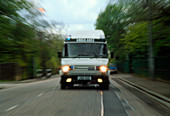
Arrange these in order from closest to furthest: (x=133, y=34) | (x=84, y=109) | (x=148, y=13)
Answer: (x=84, y=109) → (x=148, y=13) → (x=133, y=34)

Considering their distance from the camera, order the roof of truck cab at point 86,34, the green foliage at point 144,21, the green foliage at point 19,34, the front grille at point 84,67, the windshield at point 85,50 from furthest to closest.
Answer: the green foliage at point 19,34, the green foliage at point 144,21, the roof of truck cab at point 86,34, the windshield at point 85,50, the front grille at point 84,67

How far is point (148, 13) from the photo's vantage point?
13.6 m

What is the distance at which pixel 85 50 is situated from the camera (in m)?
10.6

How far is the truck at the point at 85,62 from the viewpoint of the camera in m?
10.2

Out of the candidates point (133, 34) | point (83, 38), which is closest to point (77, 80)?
point (83, 38)

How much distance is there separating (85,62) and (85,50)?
73 centimetres

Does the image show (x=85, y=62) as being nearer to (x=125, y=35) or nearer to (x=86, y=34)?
(x=86, y=34)

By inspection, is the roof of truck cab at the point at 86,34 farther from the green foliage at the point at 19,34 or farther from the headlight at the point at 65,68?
the green foliage at the point at 19,34

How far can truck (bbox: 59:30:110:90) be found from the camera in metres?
10.2

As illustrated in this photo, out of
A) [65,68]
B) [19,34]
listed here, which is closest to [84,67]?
[65,68]

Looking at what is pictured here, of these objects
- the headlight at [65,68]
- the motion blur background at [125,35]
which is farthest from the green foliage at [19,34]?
the headlight at [65,68]

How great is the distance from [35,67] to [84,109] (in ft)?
59.9

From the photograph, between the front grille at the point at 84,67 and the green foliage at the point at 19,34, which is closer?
the front grille at the point at 84,67

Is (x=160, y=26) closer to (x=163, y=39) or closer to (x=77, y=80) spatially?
(x=163, y=39)
